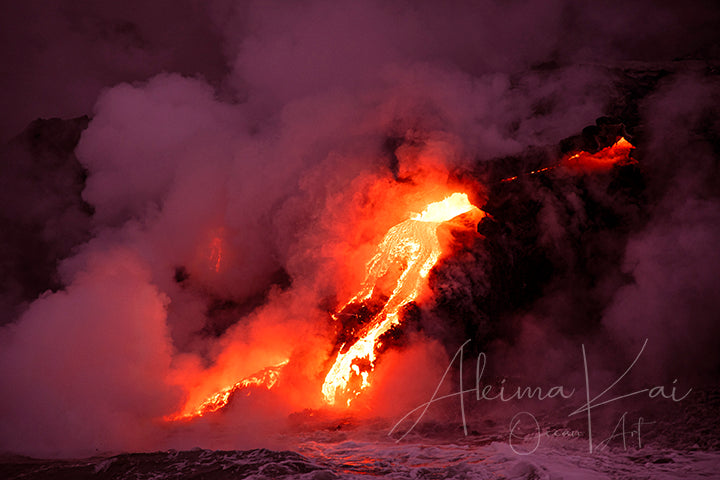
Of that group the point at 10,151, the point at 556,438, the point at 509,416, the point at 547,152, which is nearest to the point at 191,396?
the point at 509,416

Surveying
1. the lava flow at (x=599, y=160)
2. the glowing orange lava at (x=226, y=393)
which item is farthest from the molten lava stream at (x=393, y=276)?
the lava flow at (x=599, y=160)

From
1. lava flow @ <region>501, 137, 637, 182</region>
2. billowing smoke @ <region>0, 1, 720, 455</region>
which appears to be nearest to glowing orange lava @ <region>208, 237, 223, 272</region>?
billowing smoke @ <region>0, 1, 720, 455</region>

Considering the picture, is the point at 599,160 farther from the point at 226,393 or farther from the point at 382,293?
the point at 226,393

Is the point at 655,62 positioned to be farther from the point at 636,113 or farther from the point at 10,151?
the point at 10,151

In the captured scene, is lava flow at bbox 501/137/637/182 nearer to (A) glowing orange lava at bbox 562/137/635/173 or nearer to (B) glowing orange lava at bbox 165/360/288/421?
(A) glowing orange lava at bbox 562/137/635/173

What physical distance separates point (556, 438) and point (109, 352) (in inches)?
269

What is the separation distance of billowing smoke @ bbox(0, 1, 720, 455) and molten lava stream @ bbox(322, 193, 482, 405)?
0.27 metres

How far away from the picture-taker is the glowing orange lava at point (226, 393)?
921 centimetres

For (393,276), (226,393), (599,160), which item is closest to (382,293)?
(393,276)

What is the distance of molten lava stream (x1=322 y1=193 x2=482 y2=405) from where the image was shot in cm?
959

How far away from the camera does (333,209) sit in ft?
36.4

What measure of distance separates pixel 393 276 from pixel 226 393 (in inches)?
145

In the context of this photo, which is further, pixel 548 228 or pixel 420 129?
pixel 420 129

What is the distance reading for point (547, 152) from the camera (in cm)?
1016
